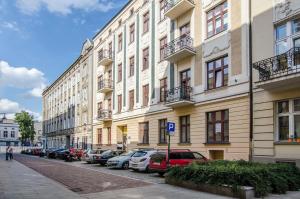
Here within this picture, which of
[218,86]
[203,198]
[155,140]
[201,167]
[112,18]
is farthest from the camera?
[112,18]

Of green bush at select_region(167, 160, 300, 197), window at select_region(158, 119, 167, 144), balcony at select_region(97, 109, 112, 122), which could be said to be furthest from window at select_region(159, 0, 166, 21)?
green bush at select_region(167, 160, 300, 197)

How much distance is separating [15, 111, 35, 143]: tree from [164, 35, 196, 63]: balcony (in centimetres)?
7750

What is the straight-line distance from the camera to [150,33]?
3084cm

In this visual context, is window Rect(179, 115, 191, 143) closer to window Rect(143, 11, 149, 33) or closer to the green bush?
window Rect(143, 11, 149, 33)

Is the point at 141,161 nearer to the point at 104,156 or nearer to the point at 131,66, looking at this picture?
the point at 104,156

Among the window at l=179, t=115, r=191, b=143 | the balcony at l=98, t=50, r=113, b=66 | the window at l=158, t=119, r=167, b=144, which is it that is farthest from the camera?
the balcony at l=98, t=50, r=113, b=66

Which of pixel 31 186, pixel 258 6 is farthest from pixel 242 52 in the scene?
pixel 31 186

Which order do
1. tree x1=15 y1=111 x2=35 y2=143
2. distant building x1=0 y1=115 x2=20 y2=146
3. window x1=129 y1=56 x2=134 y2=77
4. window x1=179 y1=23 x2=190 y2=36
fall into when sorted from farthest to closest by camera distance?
1. distant building x1=0 y1=115 x2=20 y2=146
2. tree x1=15 y1=111 x2=35 y2=143
3. window x1=129 y1=56 x2=134 y2=77
4. window x1=179 y1=23 x2=190 y2=36

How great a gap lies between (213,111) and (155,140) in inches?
315

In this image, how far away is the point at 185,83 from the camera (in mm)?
25500

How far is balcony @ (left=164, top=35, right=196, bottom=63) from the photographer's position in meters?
24.1

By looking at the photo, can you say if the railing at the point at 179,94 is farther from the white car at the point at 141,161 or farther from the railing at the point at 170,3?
the railing at the point at 170,3

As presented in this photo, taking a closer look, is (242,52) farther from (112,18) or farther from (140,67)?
(112,18)

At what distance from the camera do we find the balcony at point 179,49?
79.0 ft
